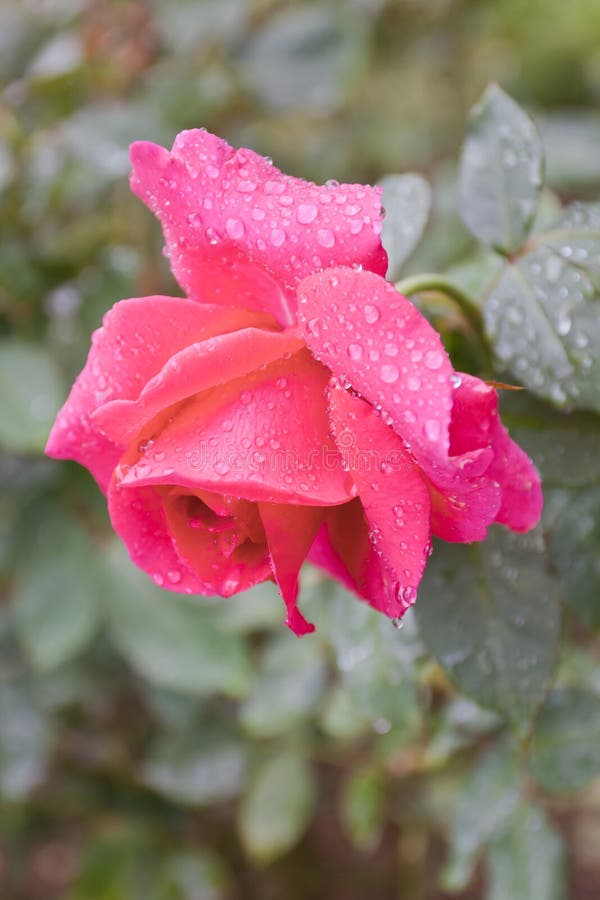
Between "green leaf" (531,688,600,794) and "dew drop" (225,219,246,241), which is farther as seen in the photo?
"green leaf" (531,688,600,794)

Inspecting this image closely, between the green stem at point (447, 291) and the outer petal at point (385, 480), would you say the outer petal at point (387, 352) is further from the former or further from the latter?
the green stem at point (447, 291)

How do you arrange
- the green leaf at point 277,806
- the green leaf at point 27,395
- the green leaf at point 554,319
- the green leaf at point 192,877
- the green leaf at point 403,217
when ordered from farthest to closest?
the green leaf at point 192,877, the green leaf at point 277,806, the green leaf at point 27,395, the green leaf at point 403,217, the green leaf at point 554,319

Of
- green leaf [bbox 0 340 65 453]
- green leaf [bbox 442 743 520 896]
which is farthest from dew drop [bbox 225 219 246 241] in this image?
green leaf [bbox 442 743 520 896]

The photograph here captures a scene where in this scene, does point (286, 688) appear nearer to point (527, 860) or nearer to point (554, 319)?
point (527, 860)

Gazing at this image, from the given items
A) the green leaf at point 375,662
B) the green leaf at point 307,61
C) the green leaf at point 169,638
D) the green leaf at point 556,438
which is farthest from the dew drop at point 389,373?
the green leaf at point 307,61

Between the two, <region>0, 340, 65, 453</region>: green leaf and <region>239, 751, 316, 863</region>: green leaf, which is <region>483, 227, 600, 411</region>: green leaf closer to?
<region>0, 340, 65, 453</region>: green leaf

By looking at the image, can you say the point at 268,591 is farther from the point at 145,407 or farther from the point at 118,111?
the point at 145,407

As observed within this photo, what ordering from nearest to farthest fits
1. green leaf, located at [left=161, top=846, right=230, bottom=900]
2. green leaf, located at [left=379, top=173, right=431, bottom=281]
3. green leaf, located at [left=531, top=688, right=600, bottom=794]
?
green leaf, located at [left=379, top=173, right=431, bottom=281] < green leaf, located at [left=531, top=688, right=600, bottom=794] < green leaf, located at [left=161, top=846, right=230, bottom=900]
